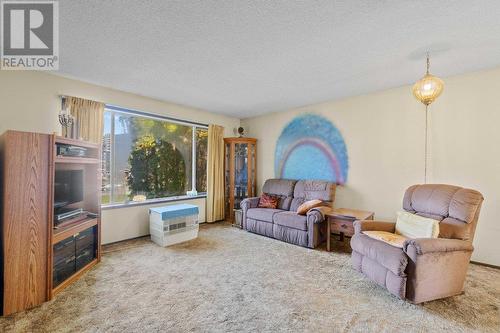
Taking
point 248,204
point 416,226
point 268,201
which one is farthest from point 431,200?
point 248,204

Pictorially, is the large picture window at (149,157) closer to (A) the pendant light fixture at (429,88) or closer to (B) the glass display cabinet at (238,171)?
(B) the glass display cabinet at (238,171)

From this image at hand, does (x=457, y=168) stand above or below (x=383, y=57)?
below

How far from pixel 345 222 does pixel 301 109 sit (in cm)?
248

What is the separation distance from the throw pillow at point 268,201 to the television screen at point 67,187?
2940mm

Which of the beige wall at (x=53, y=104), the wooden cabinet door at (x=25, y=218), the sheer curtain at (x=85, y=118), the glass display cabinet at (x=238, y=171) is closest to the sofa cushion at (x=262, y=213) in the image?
the glass display cabinet at (x=238, y=171)

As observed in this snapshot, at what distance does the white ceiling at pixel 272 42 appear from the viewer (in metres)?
1.79

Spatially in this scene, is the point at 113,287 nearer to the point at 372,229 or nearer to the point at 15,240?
the point at 15,240

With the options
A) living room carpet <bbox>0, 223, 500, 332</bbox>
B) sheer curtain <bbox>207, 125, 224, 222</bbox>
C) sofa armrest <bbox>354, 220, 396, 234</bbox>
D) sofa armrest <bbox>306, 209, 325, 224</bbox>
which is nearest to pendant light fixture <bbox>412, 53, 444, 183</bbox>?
sofa armrest <bbox>354, 220, 396, 234</bbox>

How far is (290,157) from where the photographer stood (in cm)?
483

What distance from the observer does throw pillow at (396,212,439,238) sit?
2.28 metres

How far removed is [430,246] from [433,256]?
0.10 meters

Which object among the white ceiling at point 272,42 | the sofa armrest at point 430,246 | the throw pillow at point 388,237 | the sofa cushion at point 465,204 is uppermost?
the white ceiling at point 272,42

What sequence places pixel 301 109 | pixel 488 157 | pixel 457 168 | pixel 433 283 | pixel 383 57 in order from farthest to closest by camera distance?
pixel 301 109 → pixel 457 168 → pixel 488 157 → pixel 383 57 → pixel 433 283

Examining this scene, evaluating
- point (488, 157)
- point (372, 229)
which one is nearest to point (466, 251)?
point (372, 229)
